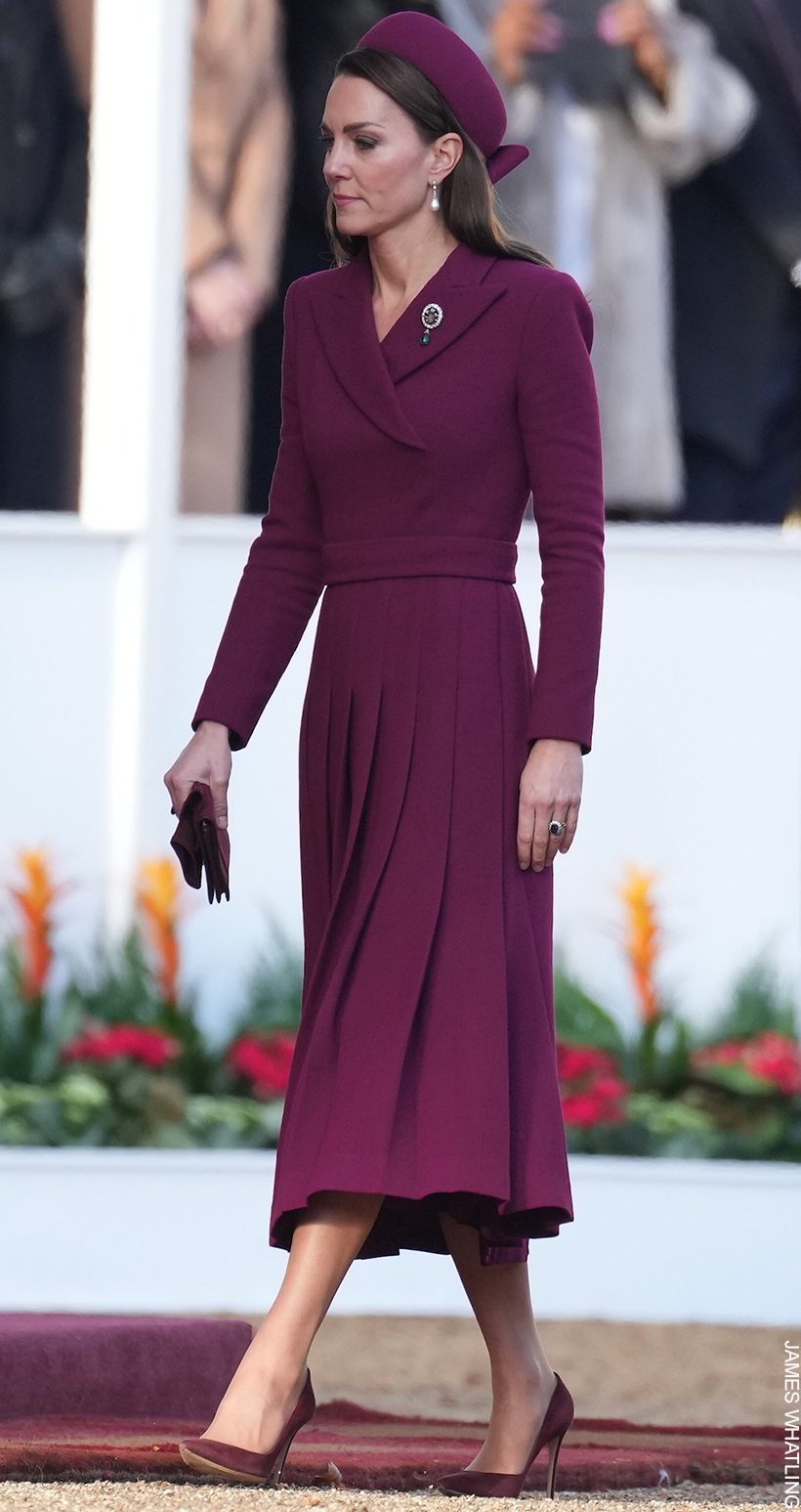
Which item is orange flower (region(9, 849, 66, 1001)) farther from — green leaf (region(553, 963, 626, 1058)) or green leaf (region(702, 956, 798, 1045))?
green leaf (region(702, 956, 798, 1045))

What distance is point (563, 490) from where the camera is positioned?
2.84m

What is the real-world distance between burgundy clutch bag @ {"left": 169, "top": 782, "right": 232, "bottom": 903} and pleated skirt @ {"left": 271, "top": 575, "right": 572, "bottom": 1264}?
0.36ft

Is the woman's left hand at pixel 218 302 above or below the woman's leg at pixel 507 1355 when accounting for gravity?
above

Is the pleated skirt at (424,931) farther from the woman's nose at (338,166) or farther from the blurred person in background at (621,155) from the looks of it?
the blurred person in background at (621,155)

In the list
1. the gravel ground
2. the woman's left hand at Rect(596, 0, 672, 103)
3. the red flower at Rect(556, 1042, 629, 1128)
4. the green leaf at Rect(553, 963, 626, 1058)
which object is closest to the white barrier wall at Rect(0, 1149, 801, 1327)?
the red flower at Rect(556, 1042, 629, 1128)

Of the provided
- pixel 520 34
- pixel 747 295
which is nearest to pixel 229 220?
pixel 520 34

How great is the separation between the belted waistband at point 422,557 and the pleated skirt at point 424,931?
1 centimetres

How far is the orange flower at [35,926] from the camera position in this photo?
19.1ft

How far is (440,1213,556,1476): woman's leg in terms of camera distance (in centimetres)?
287

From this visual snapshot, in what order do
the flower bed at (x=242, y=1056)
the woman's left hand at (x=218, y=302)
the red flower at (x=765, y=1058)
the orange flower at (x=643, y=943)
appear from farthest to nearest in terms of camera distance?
1. the woman's left hand at (x=218, y=302)
2. the orange flower at (x=643, y=943)
3. the red flower at (x=765, y=1058)
4. the flower bed at (x=242, y=1056)

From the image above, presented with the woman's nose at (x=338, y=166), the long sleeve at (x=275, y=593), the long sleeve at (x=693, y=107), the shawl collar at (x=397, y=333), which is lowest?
the long sleeve at (x=275, y=593)

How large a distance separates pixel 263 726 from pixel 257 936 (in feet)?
1.75

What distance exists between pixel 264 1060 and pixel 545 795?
299cm

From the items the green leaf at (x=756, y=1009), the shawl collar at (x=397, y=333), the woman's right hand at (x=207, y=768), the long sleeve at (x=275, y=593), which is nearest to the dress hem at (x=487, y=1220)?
the woman's right hand at (x=207, y=768)
